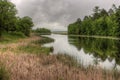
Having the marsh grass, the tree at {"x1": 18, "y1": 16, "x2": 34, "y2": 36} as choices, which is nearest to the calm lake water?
the marsh grass

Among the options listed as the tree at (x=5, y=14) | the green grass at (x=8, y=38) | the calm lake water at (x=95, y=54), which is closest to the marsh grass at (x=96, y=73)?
the calm lake water at (x=95, y=54)

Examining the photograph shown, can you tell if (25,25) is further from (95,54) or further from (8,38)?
(95,54)

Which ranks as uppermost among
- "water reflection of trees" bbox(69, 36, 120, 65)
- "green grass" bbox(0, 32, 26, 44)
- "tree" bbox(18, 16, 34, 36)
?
"tree" bbox(18, 16, 34, 36)

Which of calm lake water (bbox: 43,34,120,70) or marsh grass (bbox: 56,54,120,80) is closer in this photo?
marsh grass (bbox: 56,54,120,80)

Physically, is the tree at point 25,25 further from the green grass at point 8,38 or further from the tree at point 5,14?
the tree at point 5,14

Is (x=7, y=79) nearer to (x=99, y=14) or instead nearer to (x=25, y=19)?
(x=25, y=19)

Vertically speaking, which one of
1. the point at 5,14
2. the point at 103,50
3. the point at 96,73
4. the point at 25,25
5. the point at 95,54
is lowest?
the point at 103,50

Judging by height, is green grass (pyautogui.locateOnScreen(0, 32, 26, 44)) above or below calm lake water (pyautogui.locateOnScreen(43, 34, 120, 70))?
above

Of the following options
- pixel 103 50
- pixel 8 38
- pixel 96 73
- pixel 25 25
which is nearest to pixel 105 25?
pixel 25 25

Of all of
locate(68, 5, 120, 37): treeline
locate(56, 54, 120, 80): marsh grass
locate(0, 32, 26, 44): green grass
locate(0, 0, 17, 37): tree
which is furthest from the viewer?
locate(68, 5, 120, 37): treeline

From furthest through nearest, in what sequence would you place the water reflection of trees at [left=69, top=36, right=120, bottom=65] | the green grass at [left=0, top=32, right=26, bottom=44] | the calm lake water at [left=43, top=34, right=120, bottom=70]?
the green grass at [left=0, top=32, right=26, bottom=44]
the water reflection of trees at [left=69, top=36, right=120, bottom=65]
the calm lake water at [left=43, top=34, right=120, bottom=70]

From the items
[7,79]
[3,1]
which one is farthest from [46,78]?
[3,1]

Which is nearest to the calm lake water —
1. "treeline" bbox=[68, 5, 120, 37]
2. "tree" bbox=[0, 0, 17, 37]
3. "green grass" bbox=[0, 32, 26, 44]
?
"green grass" bbox=[0, 32, 26, 44]

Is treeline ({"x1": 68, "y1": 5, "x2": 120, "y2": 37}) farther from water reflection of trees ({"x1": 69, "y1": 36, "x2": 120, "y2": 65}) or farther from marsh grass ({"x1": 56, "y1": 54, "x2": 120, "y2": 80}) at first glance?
marsh grass ({"x1": 56, "y1": 54, "x2": 120, "y2": 80})
